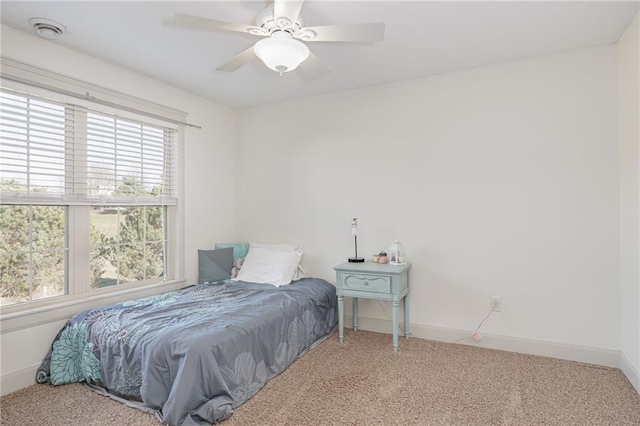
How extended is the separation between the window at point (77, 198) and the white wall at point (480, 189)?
141cm

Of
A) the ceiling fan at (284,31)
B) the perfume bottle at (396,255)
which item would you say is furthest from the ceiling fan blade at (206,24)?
the perfume bottle at (396,255)

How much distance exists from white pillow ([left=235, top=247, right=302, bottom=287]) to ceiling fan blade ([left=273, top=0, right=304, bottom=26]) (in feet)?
7.32

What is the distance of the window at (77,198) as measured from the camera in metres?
2.49

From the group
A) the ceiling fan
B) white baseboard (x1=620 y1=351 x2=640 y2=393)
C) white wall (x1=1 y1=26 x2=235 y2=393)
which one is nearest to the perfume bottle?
white baseboard (x1=620 y1=351 x2=640 y2=393)

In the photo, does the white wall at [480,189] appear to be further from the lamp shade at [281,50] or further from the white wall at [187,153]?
the lamp shade at [281,50]

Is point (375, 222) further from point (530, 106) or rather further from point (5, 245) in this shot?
point (5, 245)

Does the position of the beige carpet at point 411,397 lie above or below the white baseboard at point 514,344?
below

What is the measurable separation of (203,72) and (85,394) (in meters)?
2.65

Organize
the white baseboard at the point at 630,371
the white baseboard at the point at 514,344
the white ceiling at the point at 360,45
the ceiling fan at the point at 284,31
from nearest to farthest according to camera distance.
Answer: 1. the ceiling fan at the point at 284,31
2. the white ceiling at the point at 360,45
3. the white baseboard at the point at 630,371
4. the white baseboard at the point at 514,344

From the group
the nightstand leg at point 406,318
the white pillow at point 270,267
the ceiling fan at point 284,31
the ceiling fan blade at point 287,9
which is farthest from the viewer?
the white pillow at point 270,267

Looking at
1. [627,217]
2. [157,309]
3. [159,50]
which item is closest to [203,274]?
[157,309]

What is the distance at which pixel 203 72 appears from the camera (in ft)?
10.5

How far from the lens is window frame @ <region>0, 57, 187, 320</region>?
8.11 ft

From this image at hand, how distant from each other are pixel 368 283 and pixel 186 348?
5.21 feet
